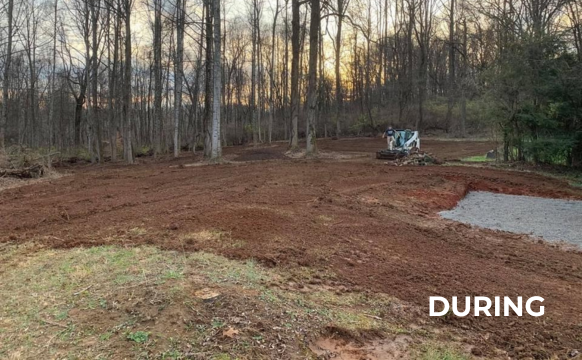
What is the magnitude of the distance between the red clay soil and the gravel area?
21.3 inches

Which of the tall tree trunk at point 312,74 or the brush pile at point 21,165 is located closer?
the brush pile at point 21,165

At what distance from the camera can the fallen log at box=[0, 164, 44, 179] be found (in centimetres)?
1304

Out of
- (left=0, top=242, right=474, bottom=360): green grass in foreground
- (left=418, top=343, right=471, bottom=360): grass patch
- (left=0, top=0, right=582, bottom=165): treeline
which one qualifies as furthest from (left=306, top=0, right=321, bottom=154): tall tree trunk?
(left=418, top=343, right=471, bottom=360): grass patch

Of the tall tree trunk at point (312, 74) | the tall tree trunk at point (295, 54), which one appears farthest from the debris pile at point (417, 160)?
the tall tree trunk at point (295, 54)

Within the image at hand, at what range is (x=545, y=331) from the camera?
3486mm

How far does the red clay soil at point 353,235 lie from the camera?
3964mm

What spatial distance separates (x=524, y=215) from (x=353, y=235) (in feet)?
16.0

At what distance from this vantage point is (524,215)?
Result: 870 cm

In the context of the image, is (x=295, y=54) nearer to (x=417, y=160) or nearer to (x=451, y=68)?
(x=417, y=160)

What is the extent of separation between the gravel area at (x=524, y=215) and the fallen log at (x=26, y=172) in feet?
44.2

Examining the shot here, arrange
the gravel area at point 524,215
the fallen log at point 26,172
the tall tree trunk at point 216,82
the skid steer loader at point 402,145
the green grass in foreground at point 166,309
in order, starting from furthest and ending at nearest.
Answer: the skid steer loader at point 402,145, the tall tree trunk at point 216,82, the fallen log at point 26,172, the gravel area at point 524,215, the green grass in foreground at point 166,309

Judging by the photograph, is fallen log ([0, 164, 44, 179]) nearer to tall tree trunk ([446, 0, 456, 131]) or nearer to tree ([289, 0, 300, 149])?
tree ([289, 0, 300, 149])

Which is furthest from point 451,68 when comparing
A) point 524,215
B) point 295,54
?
point 524,215

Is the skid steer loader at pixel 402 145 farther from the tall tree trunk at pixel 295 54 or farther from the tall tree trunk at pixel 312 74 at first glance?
the tall tree trunk at pixel 295 54
